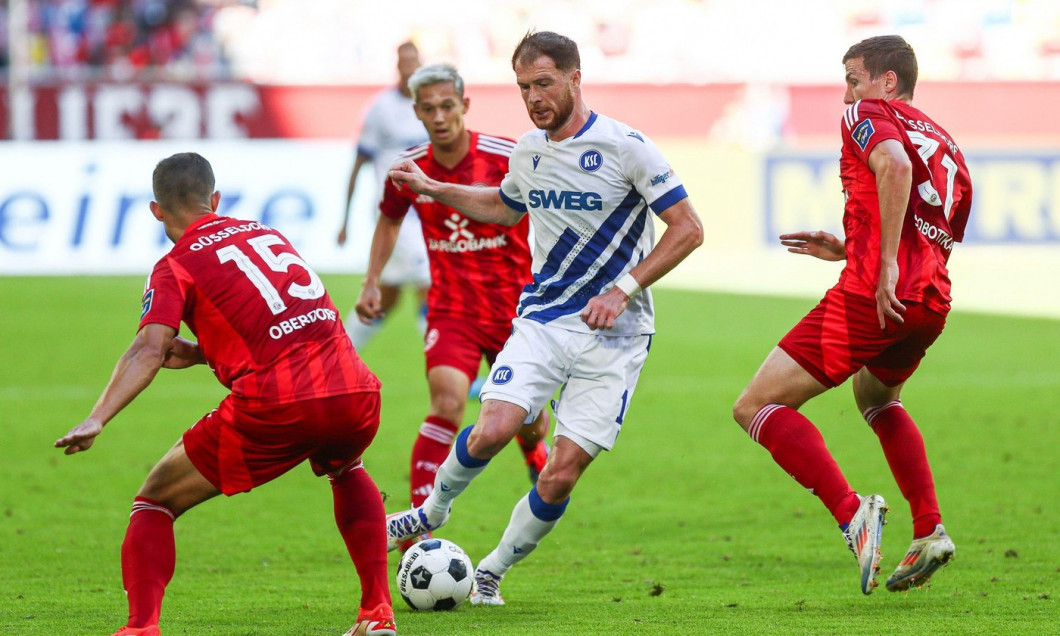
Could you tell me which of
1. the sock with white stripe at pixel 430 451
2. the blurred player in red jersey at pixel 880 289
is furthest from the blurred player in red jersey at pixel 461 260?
the blurred player in red jersey at pixel 880 289

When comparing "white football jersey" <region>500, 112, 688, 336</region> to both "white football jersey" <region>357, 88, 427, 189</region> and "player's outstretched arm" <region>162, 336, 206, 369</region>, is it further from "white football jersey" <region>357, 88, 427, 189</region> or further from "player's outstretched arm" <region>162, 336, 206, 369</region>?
"white football jersey" <region>357, 88, 427, 189</region>

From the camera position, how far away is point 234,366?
4352mm

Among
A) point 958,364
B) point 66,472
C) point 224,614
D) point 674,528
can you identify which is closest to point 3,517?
point 66,472

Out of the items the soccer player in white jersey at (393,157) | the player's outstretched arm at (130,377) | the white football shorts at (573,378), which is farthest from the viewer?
the soccer player in white jersey at (393,157)

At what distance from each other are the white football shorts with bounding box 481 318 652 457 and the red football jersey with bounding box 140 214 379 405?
2.59 ft

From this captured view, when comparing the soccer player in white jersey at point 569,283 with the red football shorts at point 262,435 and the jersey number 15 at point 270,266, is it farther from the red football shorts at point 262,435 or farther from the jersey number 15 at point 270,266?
the jersey number 15 at point 270,266

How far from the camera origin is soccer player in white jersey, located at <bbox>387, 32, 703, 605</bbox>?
4930 mm

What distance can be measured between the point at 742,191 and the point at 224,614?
13890mm

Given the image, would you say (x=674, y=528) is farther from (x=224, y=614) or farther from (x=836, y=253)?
(x=224, y=614)

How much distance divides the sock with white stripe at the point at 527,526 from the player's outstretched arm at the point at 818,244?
53.8 inches

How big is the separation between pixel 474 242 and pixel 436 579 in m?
1.77

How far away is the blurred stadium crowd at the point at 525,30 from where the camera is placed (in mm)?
23953

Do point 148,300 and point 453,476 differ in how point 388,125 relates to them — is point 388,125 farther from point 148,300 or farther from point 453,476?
point 148,300

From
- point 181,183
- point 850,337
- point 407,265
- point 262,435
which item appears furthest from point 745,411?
point 407,265
